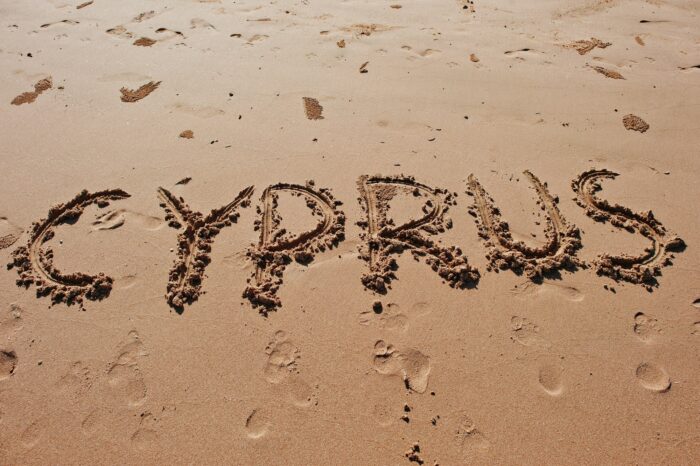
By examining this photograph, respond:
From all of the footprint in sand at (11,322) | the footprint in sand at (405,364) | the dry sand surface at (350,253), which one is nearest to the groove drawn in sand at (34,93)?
the dry sand surface at (350,253)

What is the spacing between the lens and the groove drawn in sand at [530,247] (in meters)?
2.30

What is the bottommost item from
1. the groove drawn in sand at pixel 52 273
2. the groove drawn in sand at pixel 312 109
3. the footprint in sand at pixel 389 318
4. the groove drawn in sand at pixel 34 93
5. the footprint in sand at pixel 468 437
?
the footprint in sand at pixel 468 437

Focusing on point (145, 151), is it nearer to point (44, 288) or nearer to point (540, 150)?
point (44, 288)

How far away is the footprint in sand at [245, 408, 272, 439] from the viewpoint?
5.85 ft

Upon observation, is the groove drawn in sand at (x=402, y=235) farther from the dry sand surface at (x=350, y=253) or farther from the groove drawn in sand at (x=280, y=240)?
the groove drawn in sand at (x=280, y=240)

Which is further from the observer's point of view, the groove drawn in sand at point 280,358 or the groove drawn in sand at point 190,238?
the groove drawn in sand at point 190,238

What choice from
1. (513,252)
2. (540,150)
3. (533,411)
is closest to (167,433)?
(533,411)

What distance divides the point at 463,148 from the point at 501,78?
113 centimetres

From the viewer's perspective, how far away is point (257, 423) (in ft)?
5.94

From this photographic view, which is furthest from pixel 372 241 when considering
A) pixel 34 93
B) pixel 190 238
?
pixel 34 93

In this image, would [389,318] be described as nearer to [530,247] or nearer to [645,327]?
[530,247]

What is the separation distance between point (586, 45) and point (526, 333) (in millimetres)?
3397

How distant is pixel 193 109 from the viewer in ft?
11.0

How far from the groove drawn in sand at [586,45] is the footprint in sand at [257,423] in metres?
4.18
